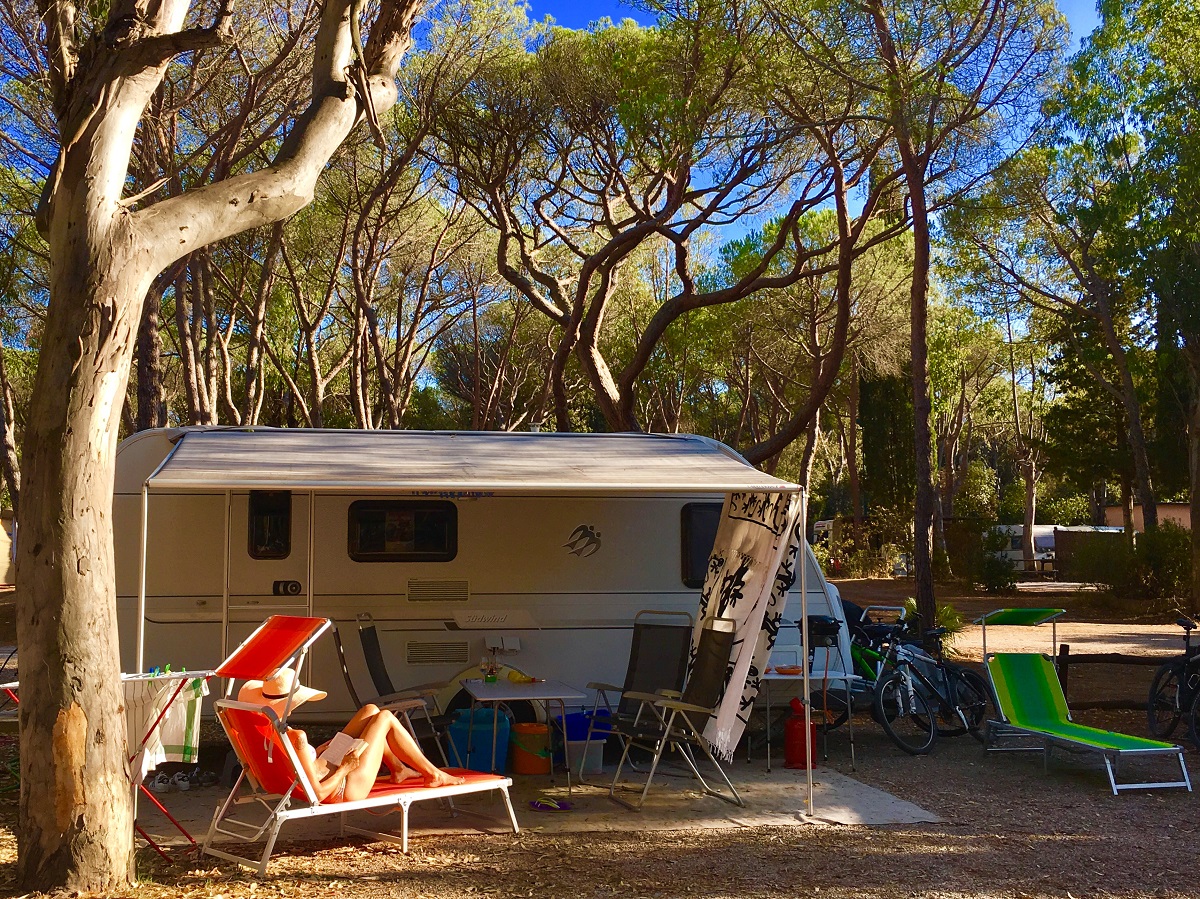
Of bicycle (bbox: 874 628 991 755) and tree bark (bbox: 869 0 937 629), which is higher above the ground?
tree bark (bbox: 869 0 937 629)

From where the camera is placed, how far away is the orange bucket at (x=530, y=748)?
20.2 feet

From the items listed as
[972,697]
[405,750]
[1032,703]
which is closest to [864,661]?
[972,697]

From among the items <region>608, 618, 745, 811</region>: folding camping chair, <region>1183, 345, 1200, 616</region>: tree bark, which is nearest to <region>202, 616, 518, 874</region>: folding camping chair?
<region>608, 618, 745, 811</region>: folding camping chair

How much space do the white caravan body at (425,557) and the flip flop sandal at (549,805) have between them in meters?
1.09

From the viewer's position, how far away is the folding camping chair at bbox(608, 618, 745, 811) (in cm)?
540

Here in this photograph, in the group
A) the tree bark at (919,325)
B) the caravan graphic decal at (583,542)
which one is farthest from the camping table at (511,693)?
the tree bark at (919,325)

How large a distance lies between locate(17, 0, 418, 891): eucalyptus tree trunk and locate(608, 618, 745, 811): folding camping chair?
98.3 inches

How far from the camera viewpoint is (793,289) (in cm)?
2170

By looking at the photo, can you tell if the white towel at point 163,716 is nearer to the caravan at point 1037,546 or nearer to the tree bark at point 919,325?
the tree bark at point 919,325

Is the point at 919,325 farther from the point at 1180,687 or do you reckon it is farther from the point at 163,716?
the point at 163,716

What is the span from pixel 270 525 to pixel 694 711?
2695 millimetres

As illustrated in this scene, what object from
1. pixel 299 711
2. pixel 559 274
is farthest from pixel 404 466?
pixel 559 274

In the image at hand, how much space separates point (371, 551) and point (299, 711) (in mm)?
982

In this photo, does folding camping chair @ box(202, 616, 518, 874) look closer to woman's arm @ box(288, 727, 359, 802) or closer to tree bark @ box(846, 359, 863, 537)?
woman's arm @ box(288, 727, 359, 802)
